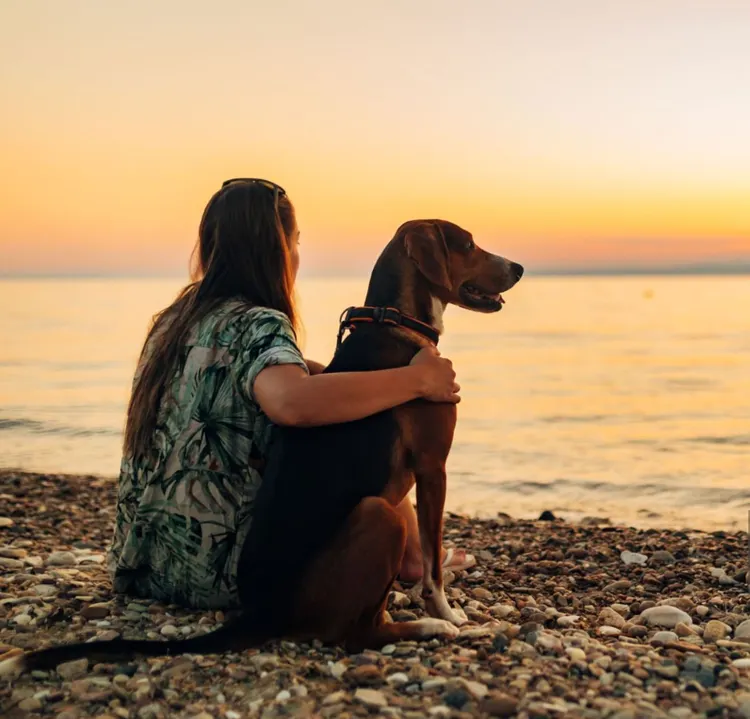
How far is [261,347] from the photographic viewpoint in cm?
423

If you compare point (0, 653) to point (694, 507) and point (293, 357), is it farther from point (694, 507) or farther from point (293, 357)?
point (694, 507)

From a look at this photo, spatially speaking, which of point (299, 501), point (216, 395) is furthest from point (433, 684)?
point (216, 395)

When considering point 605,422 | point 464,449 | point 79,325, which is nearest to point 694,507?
point 464,449

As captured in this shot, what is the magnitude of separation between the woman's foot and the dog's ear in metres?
1.52

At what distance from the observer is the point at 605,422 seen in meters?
14.7

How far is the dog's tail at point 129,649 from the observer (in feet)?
12.5

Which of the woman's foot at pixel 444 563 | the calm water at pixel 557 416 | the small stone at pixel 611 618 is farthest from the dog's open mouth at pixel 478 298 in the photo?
the calm water at pixel 557 416

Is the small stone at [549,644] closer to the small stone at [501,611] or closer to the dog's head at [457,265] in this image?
the small stone at [501,611]

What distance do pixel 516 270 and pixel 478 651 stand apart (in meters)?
2.22

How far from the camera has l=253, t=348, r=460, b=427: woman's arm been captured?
404cm

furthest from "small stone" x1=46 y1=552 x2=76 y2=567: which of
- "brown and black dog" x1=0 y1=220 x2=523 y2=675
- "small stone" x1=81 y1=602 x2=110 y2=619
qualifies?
"brown and black dog" x1=0 y1=220 x2=523 y2=675

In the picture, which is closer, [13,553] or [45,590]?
[45,590]

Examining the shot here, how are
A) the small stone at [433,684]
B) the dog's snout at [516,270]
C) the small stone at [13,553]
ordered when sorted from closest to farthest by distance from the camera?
the small stone at [433,684] < the dog's snout at [516,270] < the small stone at [13,553]

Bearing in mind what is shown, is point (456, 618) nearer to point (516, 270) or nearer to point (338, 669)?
point (338, 669)
